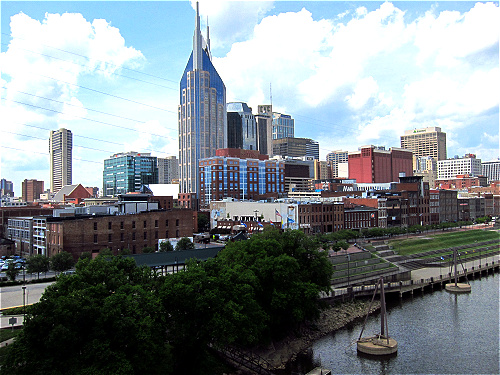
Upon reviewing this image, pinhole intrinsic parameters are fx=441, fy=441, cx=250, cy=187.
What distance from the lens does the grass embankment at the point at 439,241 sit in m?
Result: 121

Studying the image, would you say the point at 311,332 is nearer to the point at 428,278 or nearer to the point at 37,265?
the point at 428,278

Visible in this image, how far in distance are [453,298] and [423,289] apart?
6.77m

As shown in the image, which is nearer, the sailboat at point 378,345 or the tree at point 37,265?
the sailboat at point 378,345

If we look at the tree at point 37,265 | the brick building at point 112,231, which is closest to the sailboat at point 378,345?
the tree at point 37,265

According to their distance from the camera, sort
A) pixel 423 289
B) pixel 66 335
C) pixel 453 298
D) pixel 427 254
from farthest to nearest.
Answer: pixel 427 254
pixel 423 289
pixel 453 298
pixel 66 335

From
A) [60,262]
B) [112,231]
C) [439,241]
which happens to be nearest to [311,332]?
[60,262]

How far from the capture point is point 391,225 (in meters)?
162

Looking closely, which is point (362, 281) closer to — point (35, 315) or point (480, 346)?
point (480, 346)

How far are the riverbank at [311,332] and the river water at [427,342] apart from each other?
52.5 inches

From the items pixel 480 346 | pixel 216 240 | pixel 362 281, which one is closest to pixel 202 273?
pixel 480 346

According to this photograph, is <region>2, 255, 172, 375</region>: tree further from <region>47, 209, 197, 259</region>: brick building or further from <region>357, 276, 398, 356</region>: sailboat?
<region>47, 209, 197, 259</region>: brick building

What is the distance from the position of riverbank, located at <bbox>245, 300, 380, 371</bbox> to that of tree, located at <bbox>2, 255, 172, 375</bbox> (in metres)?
18.2

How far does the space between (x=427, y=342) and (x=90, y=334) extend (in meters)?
43.5

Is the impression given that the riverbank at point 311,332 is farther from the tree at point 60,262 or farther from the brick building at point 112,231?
the brick building at point 112,231
